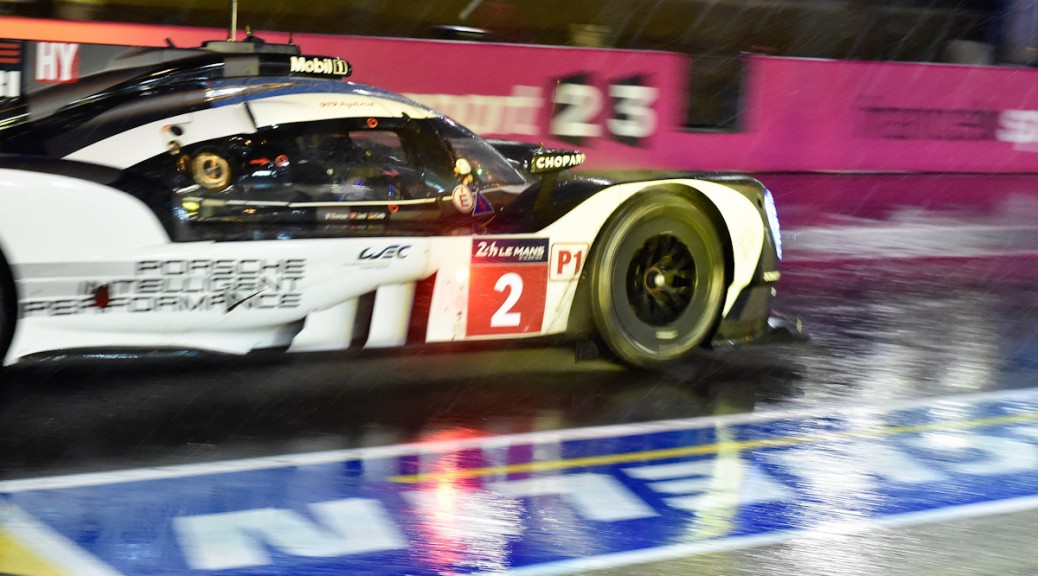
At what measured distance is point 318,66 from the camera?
5.94 m

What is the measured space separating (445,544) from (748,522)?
109 cm

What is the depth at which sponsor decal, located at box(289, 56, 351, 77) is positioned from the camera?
19.1 feet

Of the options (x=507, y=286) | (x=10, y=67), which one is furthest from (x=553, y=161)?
(x=10, y=67)

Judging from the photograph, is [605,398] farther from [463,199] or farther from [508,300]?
[463,199]

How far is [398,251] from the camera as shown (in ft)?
18.0

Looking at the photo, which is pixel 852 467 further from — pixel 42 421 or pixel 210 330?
pixel 42 421

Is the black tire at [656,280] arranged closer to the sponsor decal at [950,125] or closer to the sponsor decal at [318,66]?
the sponsor decal at [318,66]

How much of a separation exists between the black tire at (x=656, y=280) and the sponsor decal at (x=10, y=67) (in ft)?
18.0

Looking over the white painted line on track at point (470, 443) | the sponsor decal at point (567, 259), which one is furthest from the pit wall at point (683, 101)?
the white painted line on track at point (470, 443)

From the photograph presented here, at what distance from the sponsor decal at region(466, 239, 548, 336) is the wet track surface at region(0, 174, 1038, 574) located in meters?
0.33

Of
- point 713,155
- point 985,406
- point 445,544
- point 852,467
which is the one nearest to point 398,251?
point 445,544

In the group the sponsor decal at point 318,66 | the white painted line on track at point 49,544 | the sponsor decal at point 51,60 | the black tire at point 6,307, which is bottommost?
the white painted line on track at point 49,544

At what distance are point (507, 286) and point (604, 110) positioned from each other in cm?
814

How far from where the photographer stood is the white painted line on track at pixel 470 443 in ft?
14.5
